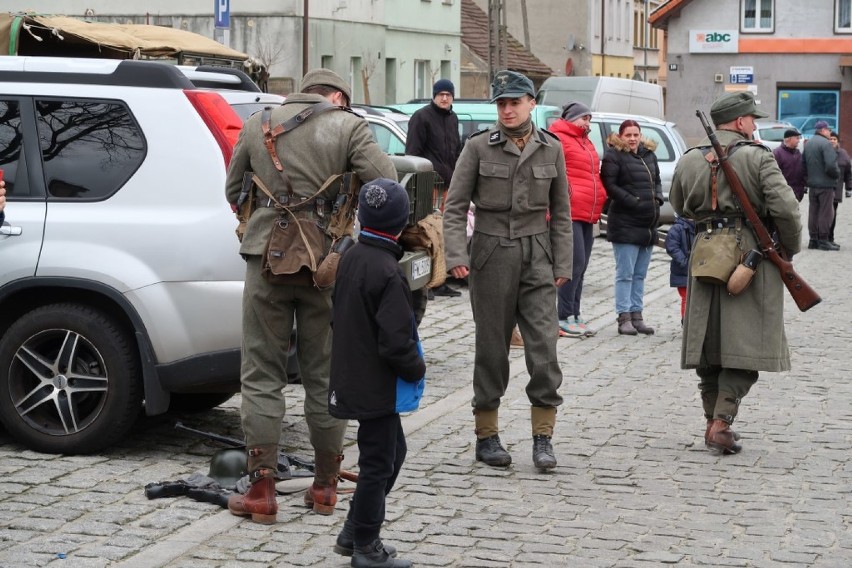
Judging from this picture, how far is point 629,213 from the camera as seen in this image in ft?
43.5

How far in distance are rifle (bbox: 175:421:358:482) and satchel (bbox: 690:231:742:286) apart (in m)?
2.17

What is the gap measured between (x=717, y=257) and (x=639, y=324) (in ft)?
16.4

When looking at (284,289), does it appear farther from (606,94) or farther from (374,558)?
(606,94)

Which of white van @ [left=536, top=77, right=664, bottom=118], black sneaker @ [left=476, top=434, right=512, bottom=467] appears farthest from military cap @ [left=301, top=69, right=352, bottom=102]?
white van @ [left=536, top=77, right=664, bottom=118]

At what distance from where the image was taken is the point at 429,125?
15.7m

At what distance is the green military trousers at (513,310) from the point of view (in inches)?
307

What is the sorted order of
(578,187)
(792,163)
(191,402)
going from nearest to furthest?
(191,402), (578,187), (792,163)

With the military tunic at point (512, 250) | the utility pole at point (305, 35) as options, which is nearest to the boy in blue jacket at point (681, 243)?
the military tunic at point (512, 250)

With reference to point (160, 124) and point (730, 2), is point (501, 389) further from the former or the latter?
point (730, 2)

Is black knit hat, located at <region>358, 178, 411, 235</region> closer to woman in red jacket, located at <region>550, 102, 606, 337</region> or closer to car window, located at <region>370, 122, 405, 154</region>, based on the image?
woman in red jacket, located at <region>550, 102, 606, 337</region>

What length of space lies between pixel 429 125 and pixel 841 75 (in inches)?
1706

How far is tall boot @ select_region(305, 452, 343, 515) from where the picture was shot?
22.1 ft

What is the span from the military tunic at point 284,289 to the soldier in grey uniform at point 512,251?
3.94ft

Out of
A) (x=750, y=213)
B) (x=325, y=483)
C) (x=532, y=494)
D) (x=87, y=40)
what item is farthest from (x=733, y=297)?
(x=87, y=40)
